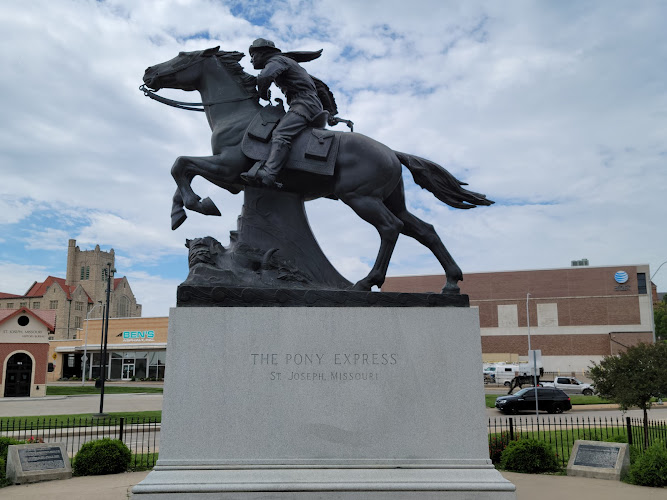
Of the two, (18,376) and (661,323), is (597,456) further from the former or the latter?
(661,323)

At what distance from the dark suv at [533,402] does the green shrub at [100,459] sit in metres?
22.1

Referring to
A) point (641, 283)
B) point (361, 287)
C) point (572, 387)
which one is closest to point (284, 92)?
point (361, 287)

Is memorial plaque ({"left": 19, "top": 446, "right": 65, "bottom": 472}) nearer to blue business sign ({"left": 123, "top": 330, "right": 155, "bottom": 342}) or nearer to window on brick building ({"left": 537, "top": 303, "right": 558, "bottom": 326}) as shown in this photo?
blue business sign ({"left": 123, "top": 330, "right": 155, "bottom": 342})

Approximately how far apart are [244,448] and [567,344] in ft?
222

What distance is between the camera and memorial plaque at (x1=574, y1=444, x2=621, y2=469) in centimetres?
1149

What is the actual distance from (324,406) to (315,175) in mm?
3338

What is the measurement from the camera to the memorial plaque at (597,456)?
1149 cm

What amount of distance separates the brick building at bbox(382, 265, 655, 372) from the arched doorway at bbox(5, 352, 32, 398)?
1495 inches

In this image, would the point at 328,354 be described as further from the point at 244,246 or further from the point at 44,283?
the point at 44,283

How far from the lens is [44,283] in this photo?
116 meters

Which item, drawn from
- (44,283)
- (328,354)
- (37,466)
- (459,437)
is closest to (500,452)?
(459,437)

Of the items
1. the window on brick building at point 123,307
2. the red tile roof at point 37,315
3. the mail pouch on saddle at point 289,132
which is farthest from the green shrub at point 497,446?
the window on brick building at point 123,307

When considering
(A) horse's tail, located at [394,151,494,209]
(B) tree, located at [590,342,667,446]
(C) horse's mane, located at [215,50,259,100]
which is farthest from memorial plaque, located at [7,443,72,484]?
(B) tree, located at [590,342,667,446]

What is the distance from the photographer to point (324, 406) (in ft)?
23.4
